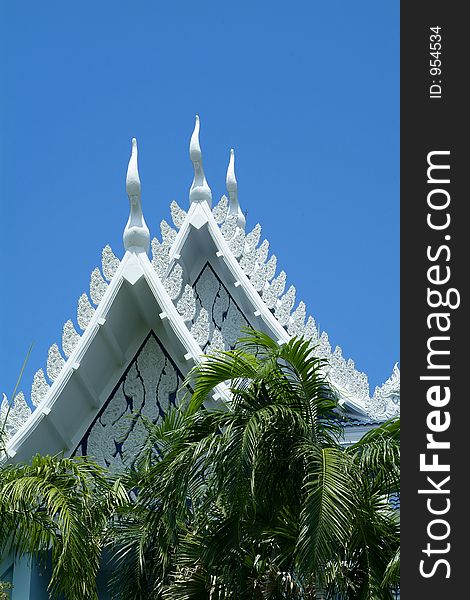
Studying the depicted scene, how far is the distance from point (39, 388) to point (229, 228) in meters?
3.34

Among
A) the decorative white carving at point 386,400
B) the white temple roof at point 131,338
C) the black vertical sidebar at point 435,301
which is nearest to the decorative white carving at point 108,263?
the white temple roof at point 131,338

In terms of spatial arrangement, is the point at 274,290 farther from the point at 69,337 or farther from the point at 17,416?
the point at 17,416

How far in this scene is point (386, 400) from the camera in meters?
14.3

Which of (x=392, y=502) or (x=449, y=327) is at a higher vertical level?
(x=392, y=502)

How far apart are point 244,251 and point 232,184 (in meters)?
2.45

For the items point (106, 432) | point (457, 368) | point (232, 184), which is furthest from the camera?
point (232, 184)

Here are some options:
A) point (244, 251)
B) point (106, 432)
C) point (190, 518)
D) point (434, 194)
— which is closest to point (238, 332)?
point (244, 251)

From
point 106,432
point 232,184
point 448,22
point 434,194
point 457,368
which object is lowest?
point 457,368

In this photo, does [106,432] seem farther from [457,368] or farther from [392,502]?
[457,368]

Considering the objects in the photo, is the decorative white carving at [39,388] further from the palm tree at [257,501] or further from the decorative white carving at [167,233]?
the palm tree at [257,501]

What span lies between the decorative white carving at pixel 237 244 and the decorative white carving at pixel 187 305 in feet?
5.58

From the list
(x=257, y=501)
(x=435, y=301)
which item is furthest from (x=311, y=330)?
(x=435, y=301)

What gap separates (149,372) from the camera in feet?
49.9

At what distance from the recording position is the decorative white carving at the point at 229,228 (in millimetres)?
17000
